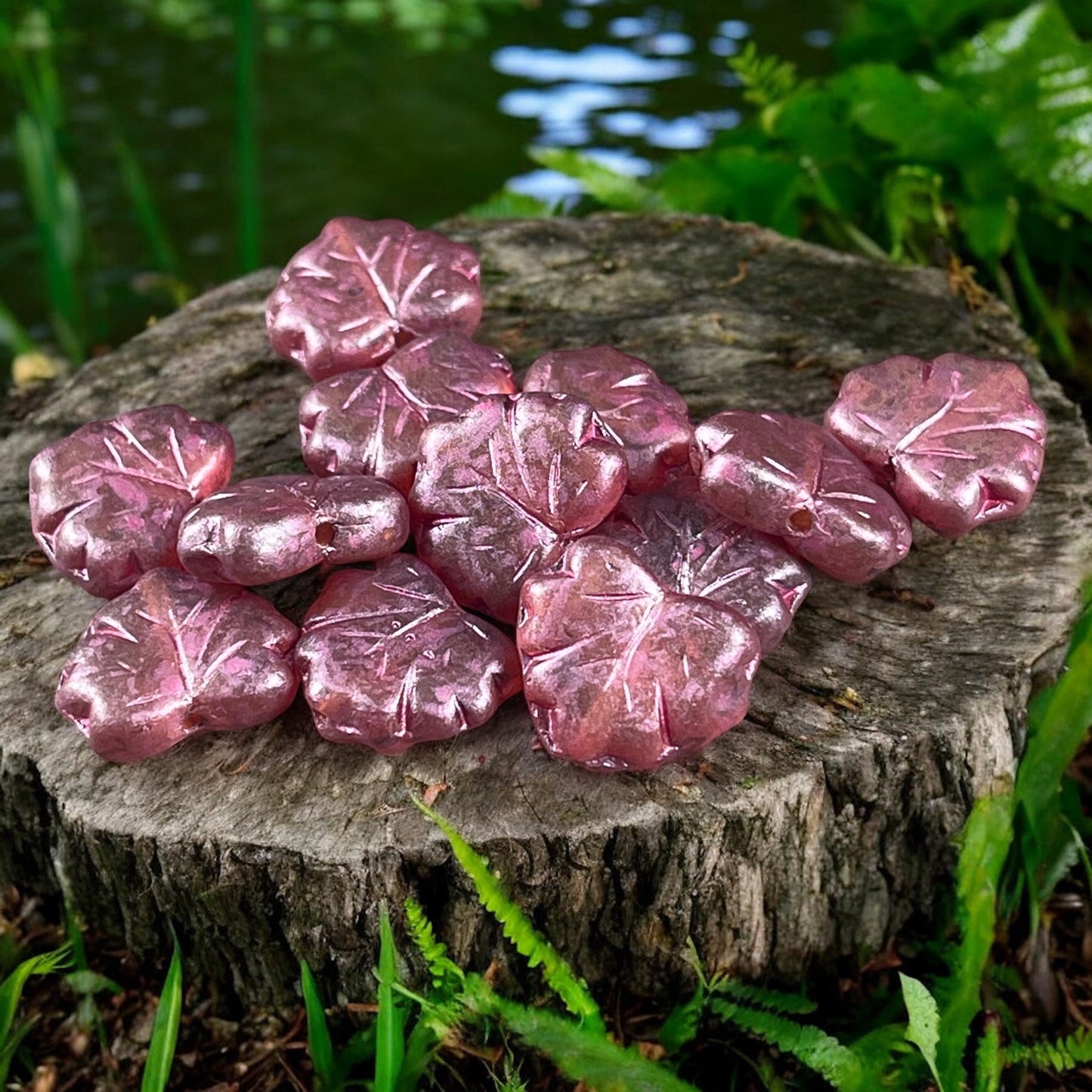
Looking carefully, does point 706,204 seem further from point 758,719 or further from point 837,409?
point 758,719

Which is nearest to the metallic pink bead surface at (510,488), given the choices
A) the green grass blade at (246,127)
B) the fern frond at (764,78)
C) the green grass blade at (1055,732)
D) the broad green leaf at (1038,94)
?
the green grass blade at (1055,732)

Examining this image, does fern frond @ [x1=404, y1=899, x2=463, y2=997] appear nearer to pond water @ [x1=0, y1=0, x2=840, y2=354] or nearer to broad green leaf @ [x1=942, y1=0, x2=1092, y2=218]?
broad green leaf @ [x1=942, y1=0, x2=1092, y2=218]

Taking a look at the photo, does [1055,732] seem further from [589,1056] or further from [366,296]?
[366,296]

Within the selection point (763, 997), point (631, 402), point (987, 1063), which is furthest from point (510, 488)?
point (987, 1063)

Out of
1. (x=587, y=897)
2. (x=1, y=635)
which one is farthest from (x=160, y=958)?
(x=587, y=897)

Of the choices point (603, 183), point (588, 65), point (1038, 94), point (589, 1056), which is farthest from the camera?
point (588, 65)

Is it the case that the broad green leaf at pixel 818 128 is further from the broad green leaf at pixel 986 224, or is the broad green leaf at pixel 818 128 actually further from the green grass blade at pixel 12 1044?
the green grass blade at pixel 12 1044
